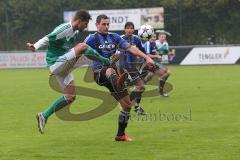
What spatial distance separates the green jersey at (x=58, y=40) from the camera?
977cm

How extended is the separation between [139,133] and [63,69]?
71.5 inches

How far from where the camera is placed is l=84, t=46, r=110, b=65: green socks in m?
9.74

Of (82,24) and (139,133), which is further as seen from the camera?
(139,133)

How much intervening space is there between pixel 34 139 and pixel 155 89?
9.82m

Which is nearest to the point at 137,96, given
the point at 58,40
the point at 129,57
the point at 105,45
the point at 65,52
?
the point at 129,57

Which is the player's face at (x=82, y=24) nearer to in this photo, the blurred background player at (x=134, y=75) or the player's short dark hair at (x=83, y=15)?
the player's short dark hair at (x=83, y=15)

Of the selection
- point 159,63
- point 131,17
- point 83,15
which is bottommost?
point 131,17

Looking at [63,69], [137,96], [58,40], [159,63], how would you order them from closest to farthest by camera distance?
1. [58,40]
2. [63,69]
3. [137,96]
4. [159,63]

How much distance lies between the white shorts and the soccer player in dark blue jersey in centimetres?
45

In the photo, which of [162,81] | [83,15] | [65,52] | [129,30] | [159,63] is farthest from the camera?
[159,63]

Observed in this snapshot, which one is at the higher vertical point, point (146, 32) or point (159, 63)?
point (146, 32)

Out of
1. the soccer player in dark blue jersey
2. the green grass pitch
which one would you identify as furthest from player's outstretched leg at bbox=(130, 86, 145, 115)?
the soccer player in dark blue jersey

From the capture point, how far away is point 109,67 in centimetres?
1030

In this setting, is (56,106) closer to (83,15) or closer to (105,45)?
(105,45)
